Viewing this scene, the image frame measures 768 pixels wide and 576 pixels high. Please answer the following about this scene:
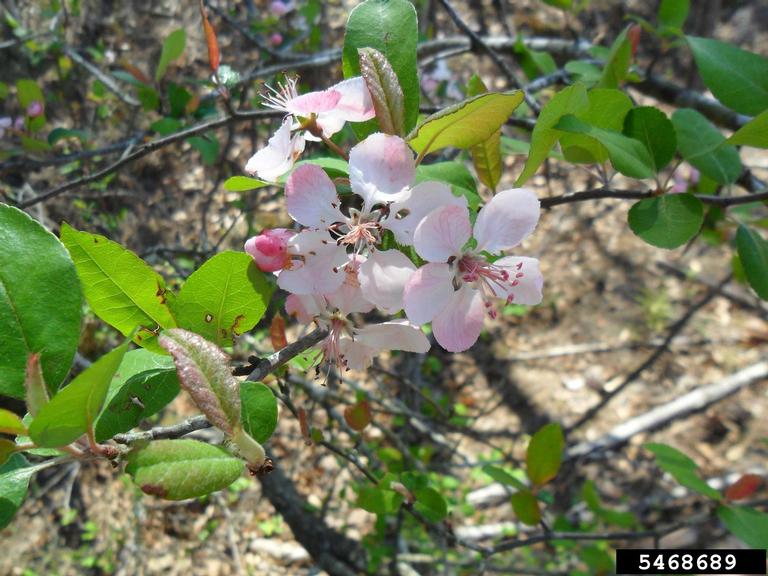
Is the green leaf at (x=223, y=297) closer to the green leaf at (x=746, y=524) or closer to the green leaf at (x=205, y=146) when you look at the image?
the green leaf at (x=746, y=524)

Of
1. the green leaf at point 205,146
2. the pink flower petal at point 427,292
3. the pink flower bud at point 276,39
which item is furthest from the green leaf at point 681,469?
the pink flower bud at point 276,39

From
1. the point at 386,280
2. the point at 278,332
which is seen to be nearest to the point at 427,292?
the point at 386,280

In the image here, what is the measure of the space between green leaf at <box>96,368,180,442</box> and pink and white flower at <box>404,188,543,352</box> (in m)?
0.28

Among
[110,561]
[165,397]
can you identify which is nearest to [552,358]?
[110,561]

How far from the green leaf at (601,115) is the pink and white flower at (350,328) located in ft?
1.06

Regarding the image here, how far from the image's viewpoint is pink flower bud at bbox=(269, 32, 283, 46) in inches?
101

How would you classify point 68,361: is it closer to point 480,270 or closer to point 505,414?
point 480,270

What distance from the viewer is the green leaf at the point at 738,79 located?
87 centimetres

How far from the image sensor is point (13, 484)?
565 millimetres

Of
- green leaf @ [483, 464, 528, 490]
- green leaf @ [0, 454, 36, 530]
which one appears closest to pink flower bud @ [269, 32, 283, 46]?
green leaf @ [483, 464, 528, 490]

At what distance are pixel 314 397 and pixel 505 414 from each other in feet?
4.71

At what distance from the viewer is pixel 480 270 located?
0.70 m

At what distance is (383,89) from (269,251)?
205mm

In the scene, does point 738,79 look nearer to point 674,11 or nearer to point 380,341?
point 380,341
